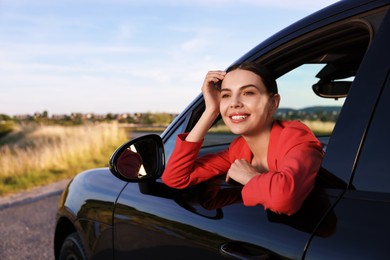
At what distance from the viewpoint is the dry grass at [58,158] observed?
38.4 ft

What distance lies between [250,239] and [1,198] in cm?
863

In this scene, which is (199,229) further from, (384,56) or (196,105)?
(384,56)

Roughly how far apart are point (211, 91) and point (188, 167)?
333mm

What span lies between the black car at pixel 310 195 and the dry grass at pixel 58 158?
324 inches

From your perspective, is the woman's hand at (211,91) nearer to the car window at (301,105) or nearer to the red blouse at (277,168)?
the red blouse at (277,168)

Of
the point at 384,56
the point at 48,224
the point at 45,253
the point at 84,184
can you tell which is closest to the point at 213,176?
the point at 384,56

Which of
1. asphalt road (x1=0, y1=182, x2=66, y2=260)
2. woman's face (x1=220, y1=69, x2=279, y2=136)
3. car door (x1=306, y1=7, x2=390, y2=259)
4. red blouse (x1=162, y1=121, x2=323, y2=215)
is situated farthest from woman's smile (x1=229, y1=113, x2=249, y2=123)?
asphalt road (x1=0, y1=182, x2=66, y2=260)

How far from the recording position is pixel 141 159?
2.32 meters

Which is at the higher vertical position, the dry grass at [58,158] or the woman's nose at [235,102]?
the woman's nose at [235,102]

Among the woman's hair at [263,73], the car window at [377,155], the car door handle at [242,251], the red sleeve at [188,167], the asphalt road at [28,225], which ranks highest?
the woman's hair at [263,73]

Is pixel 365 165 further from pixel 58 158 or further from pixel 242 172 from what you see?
pixel 58 158

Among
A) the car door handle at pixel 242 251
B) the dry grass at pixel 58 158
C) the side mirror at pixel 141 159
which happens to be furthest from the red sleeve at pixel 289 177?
the dry grass at pixel 58 158

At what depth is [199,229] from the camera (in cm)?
192

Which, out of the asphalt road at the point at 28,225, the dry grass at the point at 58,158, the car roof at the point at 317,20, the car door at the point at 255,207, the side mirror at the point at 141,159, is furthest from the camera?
the dry grass at the point at 58,158
